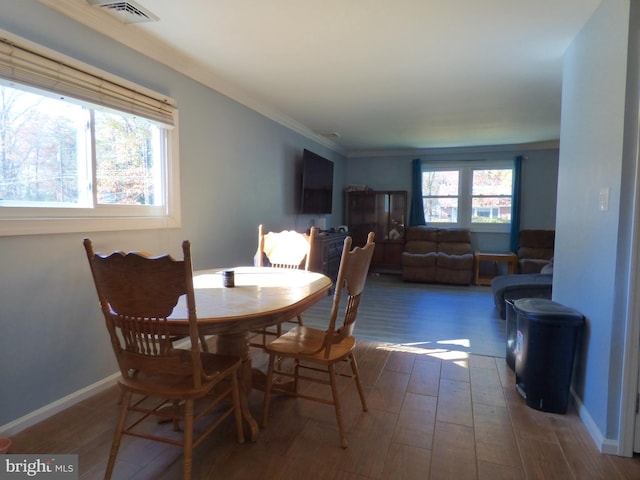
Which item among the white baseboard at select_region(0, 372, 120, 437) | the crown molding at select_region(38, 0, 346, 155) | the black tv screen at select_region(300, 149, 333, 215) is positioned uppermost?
the crown molding at select_region(38, 0, 346, 155)

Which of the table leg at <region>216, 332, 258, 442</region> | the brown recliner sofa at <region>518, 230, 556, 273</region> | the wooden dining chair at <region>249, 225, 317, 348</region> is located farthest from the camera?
the brown recliner sofa at <region>518, 230, 556, 273</region>

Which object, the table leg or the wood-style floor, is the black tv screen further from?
the table leg

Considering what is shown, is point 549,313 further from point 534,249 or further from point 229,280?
point 534,249

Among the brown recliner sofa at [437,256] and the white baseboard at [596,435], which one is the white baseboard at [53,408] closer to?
the white baseboard at [596,435]

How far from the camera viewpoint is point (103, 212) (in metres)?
2.26

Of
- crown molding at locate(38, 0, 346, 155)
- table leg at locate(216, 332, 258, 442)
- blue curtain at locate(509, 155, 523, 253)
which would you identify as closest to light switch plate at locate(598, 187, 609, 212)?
table leg at locate(216, 332, 258, 442)

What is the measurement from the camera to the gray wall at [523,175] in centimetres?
615

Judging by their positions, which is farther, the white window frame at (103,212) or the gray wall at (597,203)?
the white window frame at (103,212)

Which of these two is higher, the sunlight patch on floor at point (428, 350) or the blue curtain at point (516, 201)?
the blue curtain at point (516, 201)

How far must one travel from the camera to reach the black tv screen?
4930 millimetres

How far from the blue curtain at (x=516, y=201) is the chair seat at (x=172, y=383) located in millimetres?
A: 5972

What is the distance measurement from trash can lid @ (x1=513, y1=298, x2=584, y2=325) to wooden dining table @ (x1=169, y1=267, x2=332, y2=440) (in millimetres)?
1184

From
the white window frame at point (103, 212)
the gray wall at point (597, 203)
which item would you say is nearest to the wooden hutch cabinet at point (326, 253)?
the white window frame at point (103, 212)

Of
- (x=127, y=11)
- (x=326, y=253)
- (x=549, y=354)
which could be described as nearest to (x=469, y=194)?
(x=326, y=253)
